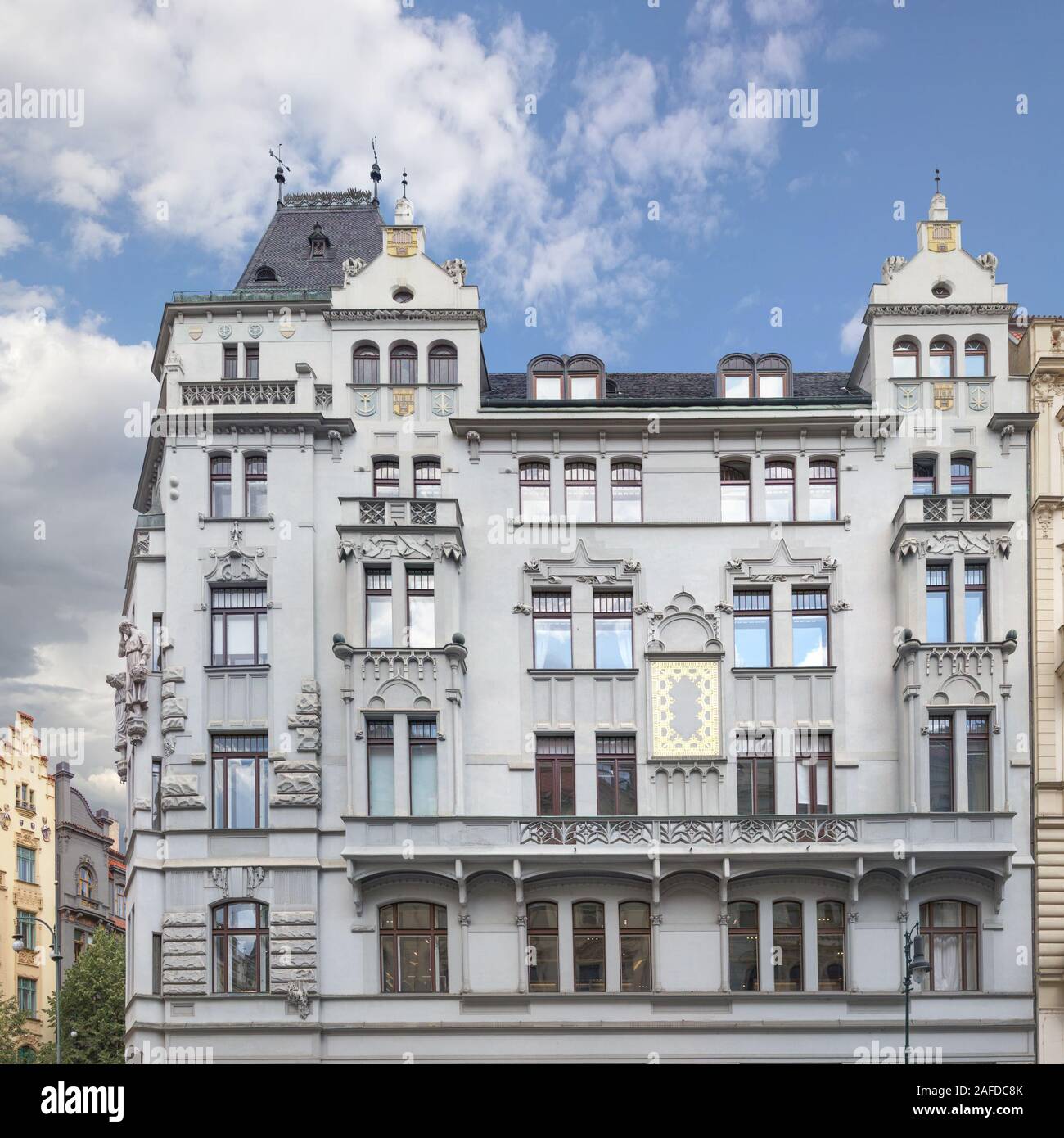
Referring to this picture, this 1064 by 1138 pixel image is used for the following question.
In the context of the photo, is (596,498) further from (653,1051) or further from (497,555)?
(653,1051)

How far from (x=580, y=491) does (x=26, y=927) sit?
48.9 m

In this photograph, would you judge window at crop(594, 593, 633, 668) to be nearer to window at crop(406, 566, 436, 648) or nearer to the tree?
window at crop(406, 566, 436, 648)

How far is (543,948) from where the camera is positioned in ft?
139

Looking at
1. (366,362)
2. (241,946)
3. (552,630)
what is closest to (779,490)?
(552,630)

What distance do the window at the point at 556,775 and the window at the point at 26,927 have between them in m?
45.4

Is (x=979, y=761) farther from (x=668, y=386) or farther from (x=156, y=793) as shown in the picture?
(x=156, y=793)

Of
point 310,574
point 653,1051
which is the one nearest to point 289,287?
point 310,574

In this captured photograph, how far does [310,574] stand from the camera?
44062 millimetres

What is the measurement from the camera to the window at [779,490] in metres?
45.3

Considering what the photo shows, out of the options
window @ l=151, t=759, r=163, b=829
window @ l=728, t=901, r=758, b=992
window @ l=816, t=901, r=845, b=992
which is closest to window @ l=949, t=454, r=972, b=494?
window @ l=816, t=901, r=845, b=992

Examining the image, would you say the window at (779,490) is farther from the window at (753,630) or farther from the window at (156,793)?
the window at (156,793)

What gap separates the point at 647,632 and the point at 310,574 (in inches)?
366

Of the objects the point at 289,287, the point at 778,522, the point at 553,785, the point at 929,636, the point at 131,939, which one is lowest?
the point at 131,939

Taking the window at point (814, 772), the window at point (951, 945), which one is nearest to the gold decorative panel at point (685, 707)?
the window at point (814, 772)
